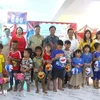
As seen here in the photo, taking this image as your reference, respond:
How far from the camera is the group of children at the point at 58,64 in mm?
3689

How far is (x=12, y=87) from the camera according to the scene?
3855 mm

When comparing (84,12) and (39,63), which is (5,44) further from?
(84,12)

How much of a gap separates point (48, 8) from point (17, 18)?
47.9 inches

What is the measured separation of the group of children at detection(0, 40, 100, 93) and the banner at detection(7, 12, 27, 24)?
3663mm

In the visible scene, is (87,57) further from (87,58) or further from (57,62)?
(57,62)

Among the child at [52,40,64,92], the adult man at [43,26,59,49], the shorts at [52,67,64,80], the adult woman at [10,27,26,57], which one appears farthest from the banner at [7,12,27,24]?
the shorts at [52,67,64,80]

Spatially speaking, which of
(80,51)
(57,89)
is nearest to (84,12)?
(80,51)

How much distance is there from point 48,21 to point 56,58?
4.10m

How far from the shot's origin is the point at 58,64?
379 cm

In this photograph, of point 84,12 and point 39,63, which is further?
point 84,12

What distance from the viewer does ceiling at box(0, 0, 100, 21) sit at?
6.33 metres

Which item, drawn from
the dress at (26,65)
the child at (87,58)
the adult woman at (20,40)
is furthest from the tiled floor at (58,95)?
the adult woman at (20,40)

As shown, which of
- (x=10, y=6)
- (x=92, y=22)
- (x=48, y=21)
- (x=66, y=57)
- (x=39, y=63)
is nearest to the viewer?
(x=39, y=63)

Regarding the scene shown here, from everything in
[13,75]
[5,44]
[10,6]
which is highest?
[10,6]
